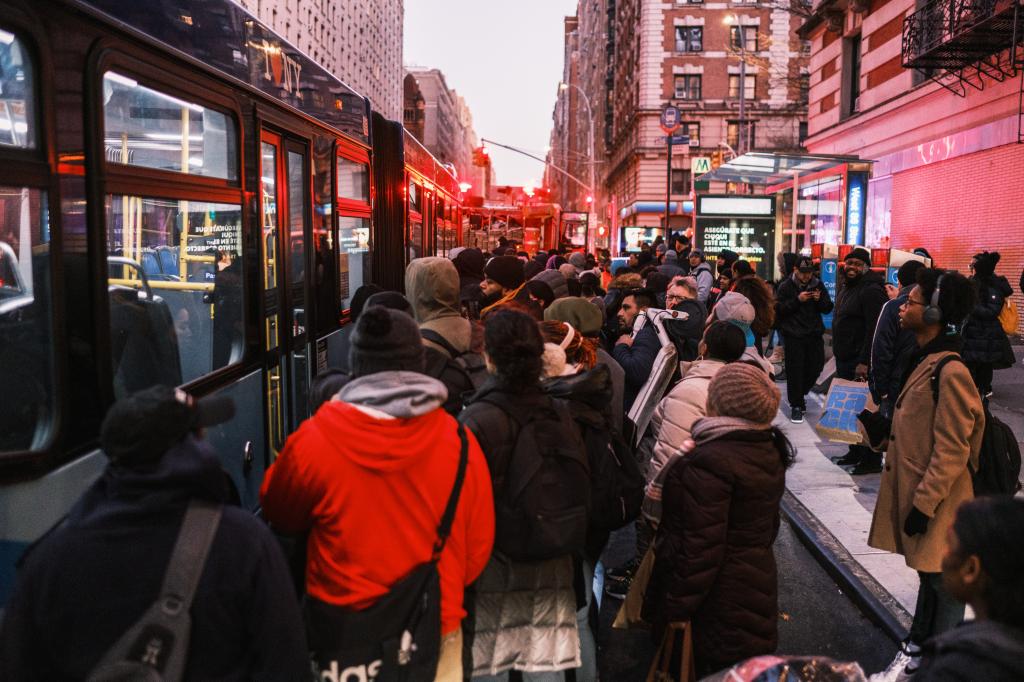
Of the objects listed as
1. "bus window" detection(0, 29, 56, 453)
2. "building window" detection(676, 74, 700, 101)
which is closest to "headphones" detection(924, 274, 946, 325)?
"bus window" detection(0, 29, 56, 453)

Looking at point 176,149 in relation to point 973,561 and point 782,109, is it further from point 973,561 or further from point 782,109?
point 782,109

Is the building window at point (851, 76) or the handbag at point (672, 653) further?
the building window at point (851, 76)

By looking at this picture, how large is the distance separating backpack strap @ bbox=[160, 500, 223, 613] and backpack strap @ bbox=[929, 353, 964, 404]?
3595 millimetres

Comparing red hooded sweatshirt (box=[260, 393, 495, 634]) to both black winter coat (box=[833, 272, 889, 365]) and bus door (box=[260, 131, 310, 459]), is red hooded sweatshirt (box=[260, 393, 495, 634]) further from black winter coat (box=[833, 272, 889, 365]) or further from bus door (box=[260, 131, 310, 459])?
black winter coat (box=[833, 272, 889, 365])

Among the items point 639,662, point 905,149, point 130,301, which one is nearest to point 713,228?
point 905,149

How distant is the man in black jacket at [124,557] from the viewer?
2035mm

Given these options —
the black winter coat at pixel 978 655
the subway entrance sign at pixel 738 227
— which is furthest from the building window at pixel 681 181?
the black winter coat at pixel 978 655

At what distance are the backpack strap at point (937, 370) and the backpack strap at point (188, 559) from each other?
3595 millimetres

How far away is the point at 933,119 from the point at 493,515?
20.0m

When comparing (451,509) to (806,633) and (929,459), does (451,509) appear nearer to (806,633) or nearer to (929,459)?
(929,459)

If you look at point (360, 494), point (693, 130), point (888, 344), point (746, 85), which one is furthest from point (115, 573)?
point (746, 85)

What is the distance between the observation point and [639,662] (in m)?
4.83

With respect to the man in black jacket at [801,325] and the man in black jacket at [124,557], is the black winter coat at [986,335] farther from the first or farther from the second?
the man in black jacket at [124,557]

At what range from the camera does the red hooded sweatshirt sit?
8.56 ft
